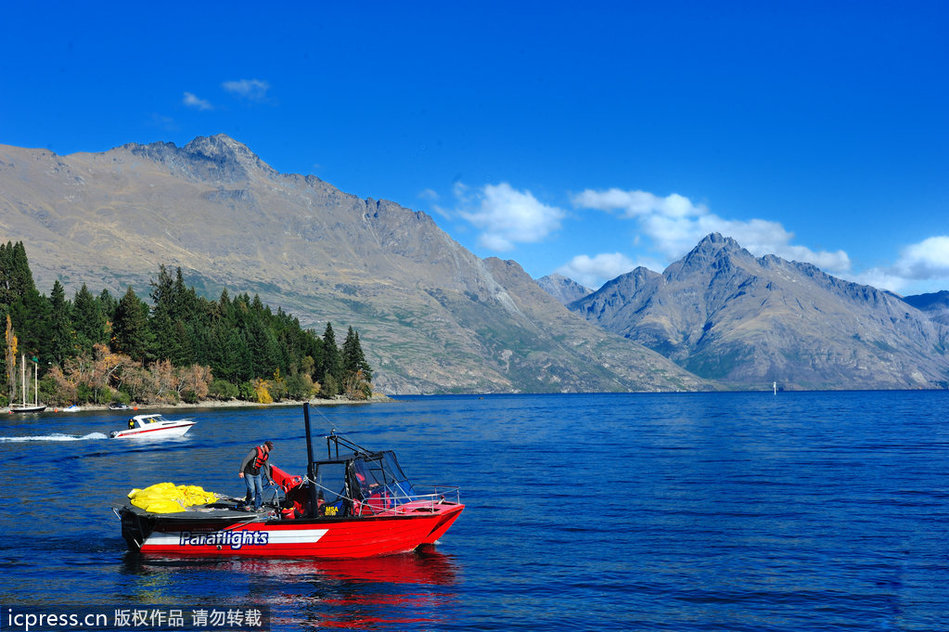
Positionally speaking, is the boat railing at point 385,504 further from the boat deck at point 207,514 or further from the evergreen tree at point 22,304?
the evergreen tree at point 22,304

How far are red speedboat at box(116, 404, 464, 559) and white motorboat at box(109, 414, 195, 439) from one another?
71.3 m

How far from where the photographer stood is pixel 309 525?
31.1 m

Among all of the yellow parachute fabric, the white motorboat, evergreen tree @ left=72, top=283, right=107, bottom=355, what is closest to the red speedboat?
the yellow parachute fabric

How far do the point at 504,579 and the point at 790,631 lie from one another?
1050 centimetres

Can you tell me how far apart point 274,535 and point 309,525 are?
1645mm

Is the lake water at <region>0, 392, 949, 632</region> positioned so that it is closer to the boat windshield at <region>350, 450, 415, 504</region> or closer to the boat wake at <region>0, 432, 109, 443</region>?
the boat windshield at <region>350, 450, 415, 504</region>

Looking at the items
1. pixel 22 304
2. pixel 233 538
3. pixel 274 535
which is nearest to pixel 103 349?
pixel 22 304

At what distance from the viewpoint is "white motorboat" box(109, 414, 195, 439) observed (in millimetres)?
96750

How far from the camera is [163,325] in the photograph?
7042 inches

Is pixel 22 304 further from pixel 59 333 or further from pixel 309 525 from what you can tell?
pixel 309 525

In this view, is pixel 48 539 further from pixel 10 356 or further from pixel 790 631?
pixel 10 356

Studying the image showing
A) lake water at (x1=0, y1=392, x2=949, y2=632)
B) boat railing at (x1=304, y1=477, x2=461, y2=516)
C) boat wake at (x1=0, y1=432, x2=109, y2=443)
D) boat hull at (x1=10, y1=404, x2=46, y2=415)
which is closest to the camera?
lake water at (x1=0, y1=392, x2=949, y2=632)

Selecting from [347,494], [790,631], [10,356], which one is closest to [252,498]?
[347,494]

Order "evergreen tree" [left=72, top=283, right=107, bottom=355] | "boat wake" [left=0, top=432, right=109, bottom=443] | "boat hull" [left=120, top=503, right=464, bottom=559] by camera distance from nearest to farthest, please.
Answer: "boat hull" [left=120, top=503, right=464, bottom=559]
"boat wake" [left=0, top=432, right=109, bottom=443]
"evergreen tree" [left=72, top=283, right=107, bottom=355]
